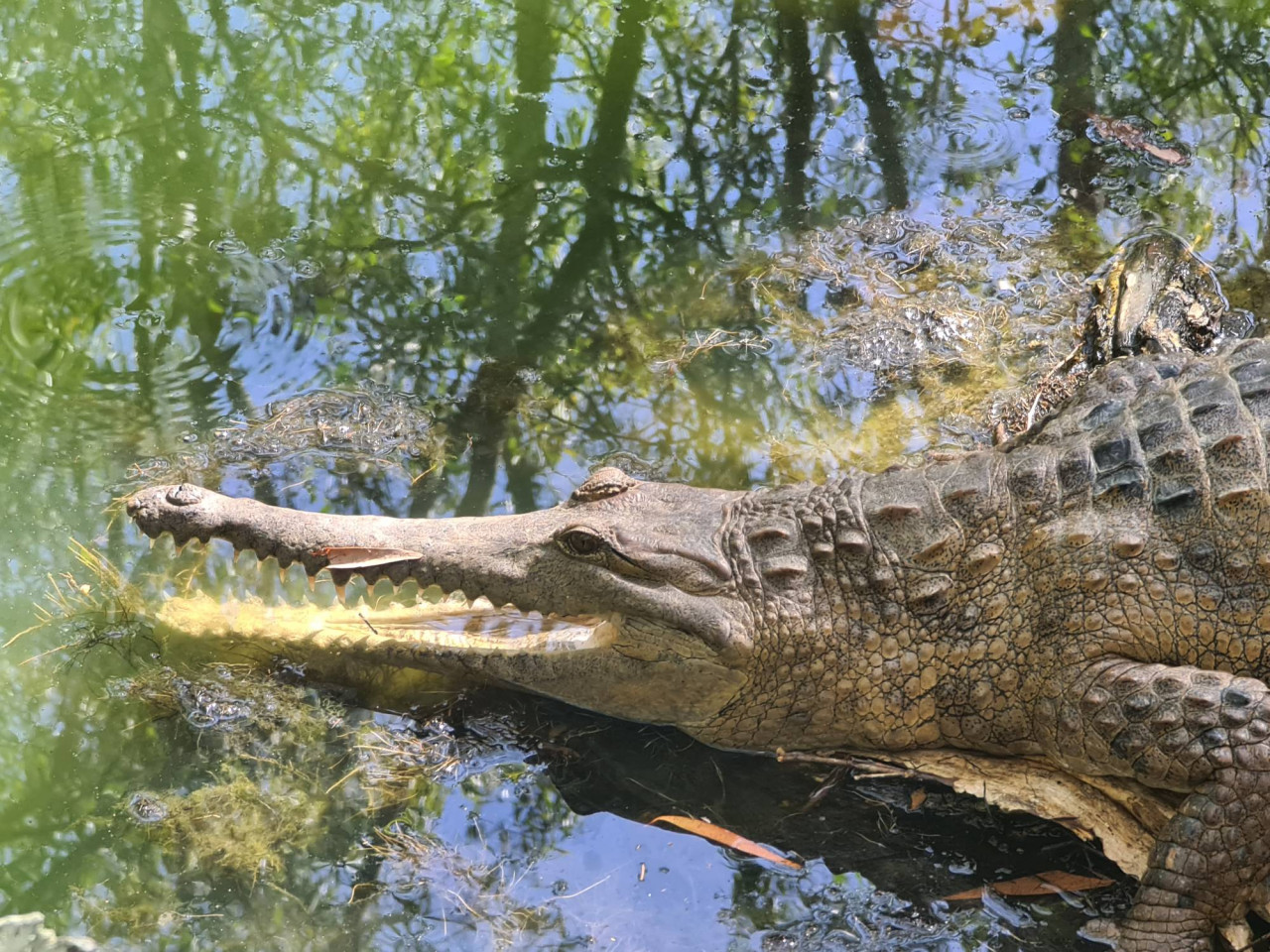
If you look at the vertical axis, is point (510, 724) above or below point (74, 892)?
above

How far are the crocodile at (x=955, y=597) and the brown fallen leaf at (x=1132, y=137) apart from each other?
3214 mm

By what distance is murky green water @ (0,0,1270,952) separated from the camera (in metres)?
4.28

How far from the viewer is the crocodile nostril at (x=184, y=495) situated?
14.8 ft

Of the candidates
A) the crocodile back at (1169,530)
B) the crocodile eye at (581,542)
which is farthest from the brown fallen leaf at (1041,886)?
the crocodile eye at (581,542)

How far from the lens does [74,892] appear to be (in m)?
4.27

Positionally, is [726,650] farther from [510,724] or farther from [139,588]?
[139,588]

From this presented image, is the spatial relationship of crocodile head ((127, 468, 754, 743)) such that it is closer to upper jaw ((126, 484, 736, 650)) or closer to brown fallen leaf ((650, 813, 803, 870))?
upper jaw ((126, 484, 736, 650))

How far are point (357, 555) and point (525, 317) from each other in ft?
8.08

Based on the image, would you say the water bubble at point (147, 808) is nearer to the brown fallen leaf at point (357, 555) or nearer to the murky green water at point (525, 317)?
the murky green water at point (525, 317)

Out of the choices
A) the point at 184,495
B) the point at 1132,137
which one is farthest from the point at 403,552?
the point at 1132,137

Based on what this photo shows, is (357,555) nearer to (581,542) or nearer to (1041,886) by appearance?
(581,542)

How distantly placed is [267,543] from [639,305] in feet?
9.38

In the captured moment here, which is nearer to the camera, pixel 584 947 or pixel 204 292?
pixel 584 947

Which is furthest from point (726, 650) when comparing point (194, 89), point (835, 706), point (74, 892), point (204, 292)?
point (194, 89)
